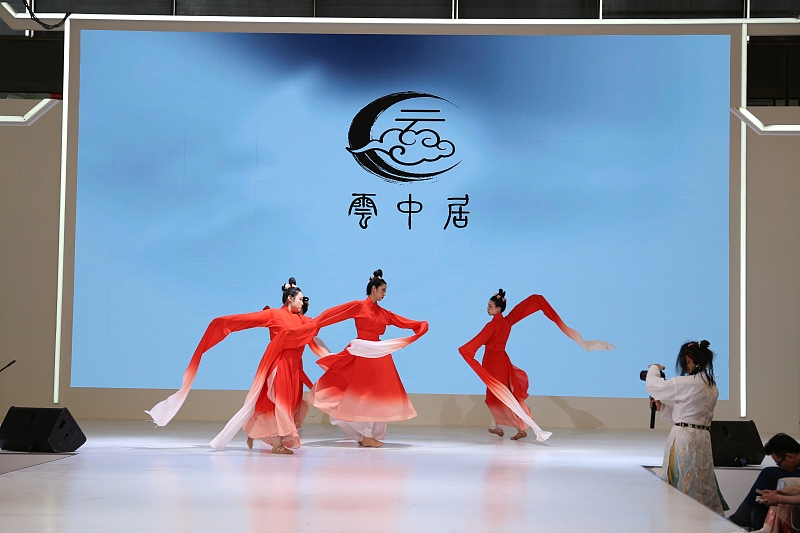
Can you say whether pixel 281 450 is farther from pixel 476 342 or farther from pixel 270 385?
pixel 476 342

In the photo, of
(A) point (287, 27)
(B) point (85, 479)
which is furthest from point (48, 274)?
(B) point (85, 479)

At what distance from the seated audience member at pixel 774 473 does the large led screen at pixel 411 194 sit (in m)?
3.89

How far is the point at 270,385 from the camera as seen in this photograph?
6621 millimetres

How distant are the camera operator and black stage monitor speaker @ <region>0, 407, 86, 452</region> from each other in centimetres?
394

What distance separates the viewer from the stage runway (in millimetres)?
4012

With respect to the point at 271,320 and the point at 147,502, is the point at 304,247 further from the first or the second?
the point at 147,502

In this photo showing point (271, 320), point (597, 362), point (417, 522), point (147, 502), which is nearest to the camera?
point (417, 522)

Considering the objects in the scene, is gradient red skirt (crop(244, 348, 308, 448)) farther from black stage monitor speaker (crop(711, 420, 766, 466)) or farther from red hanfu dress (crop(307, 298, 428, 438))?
black stage monitor speaker (crop(711, 420, 766, 466))

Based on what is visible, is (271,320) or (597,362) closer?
(271,320)

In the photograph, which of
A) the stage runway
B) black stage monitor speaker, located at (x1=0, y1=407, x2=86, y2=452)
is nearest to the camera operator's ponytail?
the stage runway

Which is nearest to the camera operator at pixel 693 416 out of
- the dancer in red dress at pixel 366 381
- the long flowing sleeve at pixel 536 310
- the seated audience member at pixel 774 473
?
the seated audience member at pixel 774 473

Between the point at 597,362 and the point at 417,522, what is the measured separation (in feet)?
17.2

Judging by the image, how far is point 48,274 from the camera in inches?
366

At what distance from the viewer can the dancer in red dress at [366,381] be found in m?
6.91
